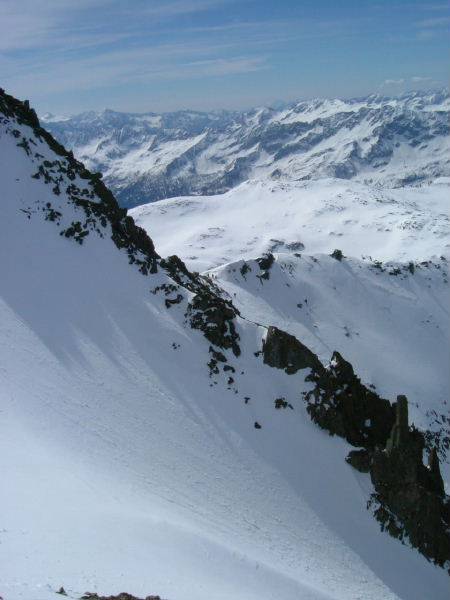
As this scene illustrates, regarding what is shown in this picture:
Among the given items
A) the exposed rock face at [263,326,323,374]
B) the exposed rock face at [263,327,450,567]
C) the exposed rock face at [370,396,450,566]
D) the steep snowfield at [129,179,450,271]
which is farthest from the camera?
the steep snowfield at [129,179,450,271]

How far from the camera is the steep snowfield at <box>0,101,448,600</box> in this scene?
1870 cm

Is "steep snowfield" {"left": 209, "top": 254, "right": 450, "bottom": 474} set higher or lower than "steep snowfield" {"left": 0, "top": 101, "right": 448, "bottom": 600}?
higher

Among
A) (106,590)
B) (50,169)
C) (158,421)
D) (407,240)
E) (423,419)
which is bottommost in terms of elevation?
(106,590)

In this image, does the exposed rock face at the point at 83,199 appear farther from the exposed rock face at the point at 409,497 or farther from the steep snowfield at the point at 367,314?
the exposed rock face at the point at 409,497

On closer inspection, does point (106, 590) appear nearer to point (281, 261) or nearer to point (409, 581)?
point (409, 581)

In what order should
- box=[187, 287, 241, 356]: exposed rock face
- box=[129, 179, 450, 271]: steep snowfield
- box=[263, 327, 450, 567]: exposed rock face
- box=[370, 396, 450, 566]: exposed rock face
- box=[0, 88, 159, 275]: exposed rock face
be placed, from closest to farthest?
box=[370, 396, 450, 566]: exposed rock face → box=[263, 327, 450, 567]: exposed rock face → box=[187, 287, 241, 356]: exposed rock face → box=[0, 88, 159, 275]: exposed rock face → box=[129, 179, 450, 271]: steep snowfield

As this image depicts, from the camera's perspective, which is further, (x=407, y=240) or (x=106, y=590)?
(x=407, y=240)

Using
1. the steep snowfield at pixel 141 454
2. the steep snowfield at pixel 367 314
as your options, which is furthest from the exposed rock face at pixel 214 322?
the steep snowfield at pixel 367 314

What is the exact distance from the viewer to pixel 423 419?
67625 millimetres

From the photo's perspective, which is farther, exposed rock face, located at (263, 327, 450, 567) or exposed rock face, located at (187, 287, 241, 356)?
exposed rock face, located at (187, 287, 241, 356)

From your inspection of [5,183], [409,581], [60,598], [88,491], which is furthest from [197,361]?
[60,598]

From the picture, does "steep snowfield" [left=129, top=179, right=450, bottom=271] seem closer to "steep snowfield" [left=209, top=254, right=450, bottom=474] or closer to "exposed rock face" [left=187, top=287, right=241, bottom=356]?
"steep snowfield" [left=209, top=254, right=450, bottom=474]

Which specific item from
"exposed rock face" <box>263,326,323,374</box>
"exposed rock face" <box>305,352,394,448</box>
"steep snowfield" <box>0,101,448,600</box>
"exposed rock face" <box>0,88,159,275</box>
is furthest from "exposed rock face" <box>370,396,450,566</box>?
"exposed rock face" <box>0,88,159,275</box>

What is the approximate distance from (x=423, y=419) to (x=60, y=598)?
213ft
